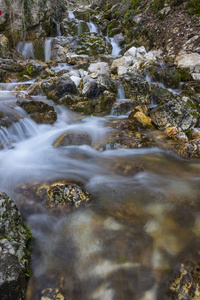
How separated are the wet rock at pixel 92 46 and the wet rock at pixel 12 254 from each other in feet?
50.7

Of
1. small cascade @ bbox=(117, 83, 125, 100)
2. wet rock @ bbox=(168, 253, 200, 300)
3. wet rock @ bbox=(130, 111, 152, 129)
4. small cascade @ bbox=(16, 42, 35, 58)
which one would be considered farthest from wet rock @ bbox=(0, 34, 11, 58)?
wet rock @ bbox=(168, 253, 200, 300)

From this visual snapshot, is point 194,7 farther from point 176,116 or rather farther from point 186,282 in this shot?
point 186,282

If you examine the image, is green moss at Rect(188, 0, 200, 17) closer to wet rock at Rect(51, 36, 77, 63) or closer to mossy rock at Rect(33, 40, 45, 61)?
wet rock at Rect(51, 36, 77, 63)

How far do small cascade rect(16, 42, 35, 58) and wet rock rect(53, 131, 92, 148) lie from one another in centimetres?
1282

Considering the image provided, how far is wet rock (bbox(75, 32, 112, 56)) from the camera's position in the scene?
1488cm

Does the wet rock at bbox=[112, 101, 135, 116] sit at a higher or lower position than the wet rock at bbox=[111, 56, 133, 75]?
lower

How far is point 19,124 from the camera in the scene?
531 centimetres

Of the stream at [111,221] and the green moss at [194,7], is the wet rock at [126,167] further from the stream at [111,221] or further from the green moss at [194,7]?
the green moss at [194,7]

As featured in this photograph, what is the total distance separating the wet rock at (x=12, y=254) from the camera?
1.44 meters

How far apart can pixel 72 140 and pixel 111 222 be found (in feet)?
9.69

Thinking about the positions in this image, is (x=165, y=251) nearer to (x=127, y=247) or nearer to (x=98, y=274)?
(x=127, y=247)

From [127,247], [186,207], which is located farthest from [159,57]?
[127,247]

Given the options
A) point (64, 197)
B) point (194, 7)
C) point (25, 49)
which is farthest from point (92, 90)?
point (194, 7)

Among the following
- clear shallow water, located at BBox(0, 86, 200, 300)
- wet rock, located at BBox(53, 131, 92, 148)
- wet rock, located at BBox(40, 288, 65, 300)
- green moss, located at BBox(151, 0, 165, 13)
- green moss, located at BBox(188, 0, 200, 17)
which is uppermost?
green moss, located at BBox(151, 0, 165, 13)
